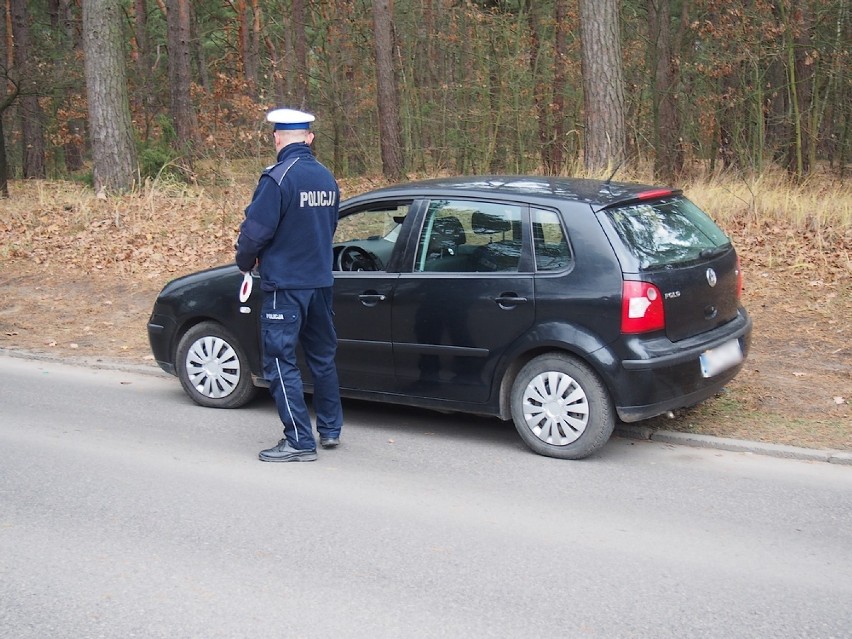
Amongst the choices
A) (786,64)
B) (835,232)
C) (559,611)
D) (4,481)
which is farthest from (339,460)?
(786,64)

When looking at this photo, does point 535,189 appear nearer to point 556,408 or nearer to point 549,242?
point 549,242

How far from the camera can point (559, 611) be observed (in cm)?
411

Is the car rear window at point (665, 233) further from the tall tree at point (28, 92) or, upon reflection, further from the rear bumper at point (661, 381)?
the tall tree at point (28, 92)

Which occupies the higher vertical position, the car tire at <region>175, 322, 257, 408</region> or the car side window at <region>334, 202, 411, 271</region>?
the car side window at <region>334, 202, 411, 271</region>

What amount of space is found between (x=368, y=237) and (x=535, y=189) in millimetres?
1269

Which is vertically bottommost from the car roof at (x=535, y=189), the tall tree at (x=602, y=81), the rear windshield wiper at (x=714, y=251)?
the rear windshield wiper at (x=714, y=251)

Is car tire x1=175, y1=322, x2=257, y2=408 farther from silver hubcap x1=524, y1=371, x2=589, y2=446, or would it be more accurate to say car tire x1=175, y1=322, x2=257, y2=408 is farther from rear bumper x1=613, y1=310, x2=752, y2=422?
rear bumper x1=613, y1=310, x2=752, y2=422

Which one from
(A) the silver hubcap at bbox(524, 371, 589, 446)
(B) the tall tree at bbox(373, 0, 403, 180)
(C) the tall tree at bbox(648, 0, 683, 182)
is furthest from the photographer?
(C) the tall tree at bbox(648, 0, 683, 182)

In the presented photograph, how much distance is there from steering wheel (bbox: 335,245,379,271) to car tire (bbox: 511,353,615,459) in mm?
1422

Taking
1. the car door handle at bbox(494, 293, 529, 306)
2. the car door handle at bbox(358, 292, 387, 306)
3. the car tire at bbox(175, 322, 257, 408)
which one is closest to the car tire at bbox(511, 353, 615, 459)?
the car door handle at bbox(494, 293, 529, 306)

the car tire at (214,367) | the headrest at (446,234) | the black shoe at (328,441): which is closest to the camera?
the black shoe at (328,441)

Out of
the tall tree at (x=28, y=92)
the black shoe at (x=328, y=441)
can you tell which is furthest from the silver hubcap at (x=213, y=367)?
the tall tree at (x=28, y=92)

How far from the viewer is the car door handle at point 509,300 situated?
6.15 metres

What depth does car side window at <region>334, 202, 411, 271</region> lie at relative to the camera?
6.82 m
